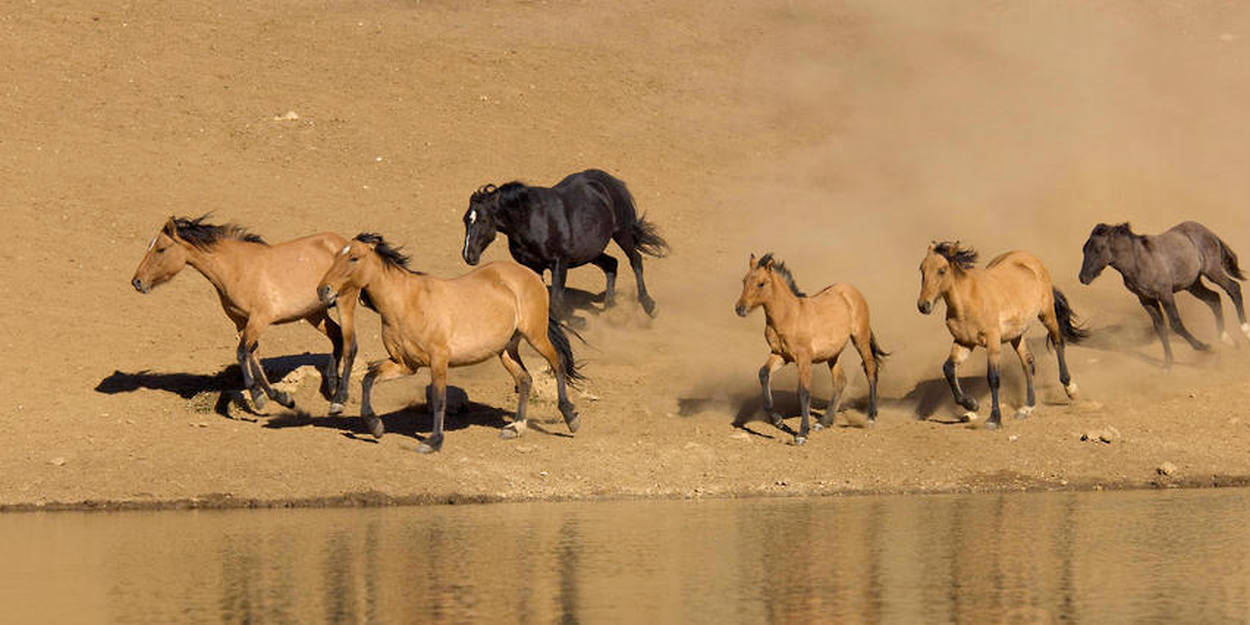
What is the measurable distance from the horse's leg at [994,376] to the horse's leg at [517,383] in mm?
4970

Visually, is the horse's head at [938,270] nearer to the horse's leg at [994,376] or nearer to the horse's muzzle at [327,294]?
the horse's leg at [994,376]

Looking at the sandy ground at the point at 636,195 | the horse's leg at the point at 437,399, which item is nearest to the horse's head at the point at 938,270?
the sandy ground at the point at 636,195

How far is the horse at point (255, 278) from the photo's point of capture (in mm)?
22406

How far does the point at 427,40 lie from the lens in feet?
155

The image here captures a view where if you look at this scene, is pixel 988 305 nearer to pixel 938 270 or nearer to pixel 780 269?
pixel 938 270

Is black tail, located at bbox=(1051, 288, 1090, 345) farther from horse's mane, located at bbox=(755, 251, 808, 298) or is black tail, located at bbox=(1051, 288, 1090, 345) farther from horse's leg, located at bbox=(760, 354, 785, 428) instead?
horse's leg, located at bbox=(760, 354, 785, 428)

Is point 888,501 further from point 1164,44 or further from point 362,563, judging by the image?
point 1164,44

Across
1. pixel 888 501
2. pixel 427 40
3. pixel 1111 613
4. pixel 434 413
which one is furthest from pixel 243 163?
pixel 1111 613

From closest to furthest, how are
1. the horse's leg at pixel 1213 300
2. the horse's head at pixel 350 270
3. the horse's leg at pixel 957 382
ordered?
the horse's head at pixel 350 270, the horse's leg at pixel 957 382, the horse's leg at pixel 1213 300

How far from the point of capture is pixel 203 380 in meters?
24.1

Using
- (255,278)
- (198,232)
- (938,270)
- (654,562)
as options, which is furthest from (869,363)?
(654,562)

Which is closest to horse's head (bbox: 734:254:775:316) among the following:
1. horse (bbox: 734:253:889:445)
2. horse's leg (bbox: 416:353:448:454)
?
horse (bbox: 734:253:889:445)

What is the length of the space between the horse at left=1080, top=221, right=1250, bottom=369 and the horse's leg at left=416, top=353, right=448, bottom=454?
30.4 ft

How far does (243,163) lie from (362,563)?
22.1 meters
